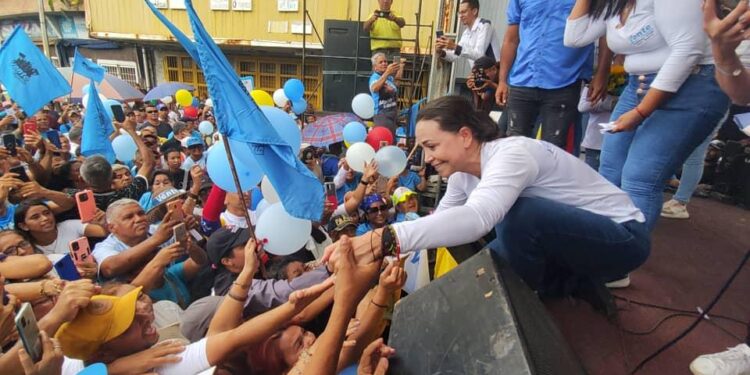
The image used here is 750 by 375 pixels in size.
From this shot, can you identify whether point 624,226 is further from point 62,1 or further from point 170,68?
point 62,1

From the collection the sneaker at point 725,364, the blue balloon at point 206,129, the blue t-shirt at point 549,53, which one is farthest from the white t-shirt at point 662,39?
the blue balloon at point 206,129

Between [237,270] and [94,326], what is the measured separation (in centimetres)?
112

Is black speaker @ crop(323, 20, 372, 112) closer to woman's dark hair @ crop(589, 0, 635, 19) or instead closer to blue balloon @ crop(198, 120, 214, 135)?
blue balloon @ crop(198, 120, 214, 135)

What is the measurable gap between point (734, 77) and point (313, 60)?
14.0 meters

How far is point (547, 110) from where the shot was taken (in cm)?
255

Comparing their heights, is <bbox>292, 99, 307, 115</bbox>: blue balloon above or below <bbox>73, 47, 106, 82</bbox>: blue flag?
below

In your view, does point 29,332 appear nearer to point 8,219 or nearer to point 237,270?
point 237,270

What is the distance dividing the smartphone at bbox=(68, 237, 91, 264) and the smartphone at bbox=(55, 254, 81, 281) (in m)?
0.03

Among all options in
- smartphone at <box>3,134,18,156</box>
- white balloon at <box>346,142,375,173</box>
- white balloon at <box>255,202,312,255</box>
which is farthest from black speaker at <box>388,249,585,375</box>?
smartphone at <box>3,134,18,156</box>

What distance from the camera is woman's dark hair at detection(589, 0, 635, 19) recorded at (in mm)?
1838

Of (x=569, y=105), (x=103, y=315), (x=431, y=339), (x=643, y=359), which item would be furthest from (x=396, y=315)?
(x=569, y=105)

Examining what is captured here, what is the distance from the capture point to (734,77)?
1384mm

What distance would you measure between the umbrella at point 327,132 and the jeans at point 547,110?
3040 millimetres

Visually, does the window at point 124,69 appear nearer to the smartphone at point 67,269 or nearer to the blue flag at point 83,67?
the blue flag at point 83,67
